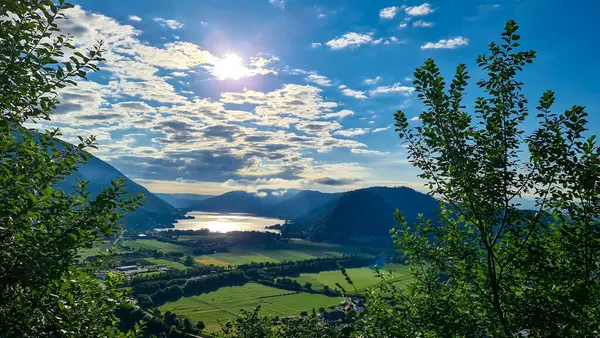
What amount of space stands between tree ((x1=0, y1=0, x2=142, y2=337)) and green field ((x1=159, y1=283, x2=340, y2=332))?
97.0 m

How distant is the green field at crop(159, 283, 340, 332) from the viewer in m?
110

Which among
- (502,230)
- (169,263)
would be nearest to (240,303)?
(169,263)

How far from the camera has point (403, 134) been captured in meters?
12.3

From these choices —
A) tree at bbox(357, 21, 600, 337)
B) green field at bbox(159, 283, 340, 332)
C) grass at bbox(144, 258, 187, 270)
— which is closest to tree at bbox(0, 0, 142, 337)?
tree at bbox(357, 21, 600, 337)

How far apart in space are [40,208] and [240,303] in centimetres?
12976

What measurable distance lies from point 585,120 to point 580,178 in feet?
5.73

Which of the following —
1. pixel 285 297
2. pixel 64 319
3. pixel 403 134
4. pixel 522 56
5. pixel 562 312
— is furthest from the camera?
pixel 285 297

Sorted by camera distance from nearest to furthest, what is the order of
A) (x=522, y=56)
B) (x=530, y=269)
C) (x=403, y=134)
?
(x=530, y=269)
(x=522, y=56)
(x=403, y=134)

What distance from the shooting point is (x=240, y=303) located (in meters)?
127

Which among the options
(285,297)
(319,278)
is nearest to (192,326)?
(285,297)

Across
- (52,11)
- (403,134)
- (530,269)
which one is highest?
(52,11)

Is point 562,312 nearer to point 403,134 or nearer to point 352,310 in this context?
point 352,310

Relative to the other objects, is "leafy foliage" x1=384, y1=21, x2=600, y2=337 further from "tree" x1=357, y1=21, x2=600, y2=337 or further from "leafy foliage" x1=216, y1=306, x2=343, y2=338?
"leafy foliage" x1=216, y1=306, x2=343, y2=338

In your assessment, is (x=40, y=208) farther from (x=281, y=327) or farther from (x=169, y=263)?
(x=169, y=263)
